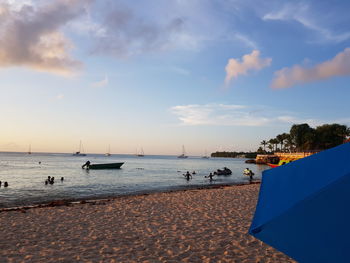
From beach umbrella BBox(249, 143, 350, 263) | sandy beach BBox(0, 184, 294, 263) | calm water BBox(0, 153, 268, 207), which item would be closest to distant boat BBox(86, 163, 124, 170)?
calm water BBox(0, 153, 268, 207)

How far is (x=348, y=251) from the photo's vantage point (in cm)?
225

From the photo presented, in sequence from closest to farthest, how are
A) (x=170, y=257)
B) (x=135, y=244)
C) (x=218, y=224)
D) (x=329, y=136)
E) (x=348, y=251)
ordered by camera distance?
(x=348, y=251) < (x=170, y=257) < (x=135, y=244) < (x=218, y=224) < (x=329, y=136)

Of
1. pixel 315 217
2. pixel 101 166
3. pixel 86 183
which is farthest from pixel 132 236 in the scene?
pixel 101 166

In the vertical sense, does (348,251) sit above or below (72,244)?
above

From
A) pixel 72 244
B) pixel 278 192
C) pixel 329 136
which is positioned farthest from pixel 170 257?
pixel 329 136

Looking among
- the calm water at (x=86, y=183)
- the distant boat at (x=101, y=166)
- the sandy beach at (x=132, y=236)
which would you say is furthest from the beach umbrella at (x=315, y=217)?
the distant boat at (x=101, y=166)

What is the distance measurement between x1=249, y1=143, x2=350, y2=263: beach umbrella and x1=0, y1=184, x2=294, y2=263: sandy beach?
16.7 ft

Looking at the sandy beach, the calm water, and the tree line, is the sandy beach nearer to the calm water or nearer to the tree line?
the calm water

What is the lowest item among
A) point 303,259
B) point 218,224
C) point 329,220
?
point 218,224

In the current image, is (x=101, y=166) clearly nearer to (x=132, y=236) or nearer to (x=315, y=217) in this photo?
(x=132, y=236)

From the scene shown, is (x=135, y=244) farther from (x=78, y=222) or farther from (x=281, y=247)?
(x=281, y=247)

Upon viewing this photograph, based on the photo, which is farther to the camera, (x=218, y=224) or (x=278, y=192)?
(x=218, y=224)

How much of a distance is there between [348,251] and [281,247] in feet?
1.80

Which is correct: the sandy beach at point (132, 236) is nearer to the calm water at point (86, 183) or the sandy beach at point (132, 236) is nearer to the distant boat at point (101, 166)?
the calm water at point (86, 183)
